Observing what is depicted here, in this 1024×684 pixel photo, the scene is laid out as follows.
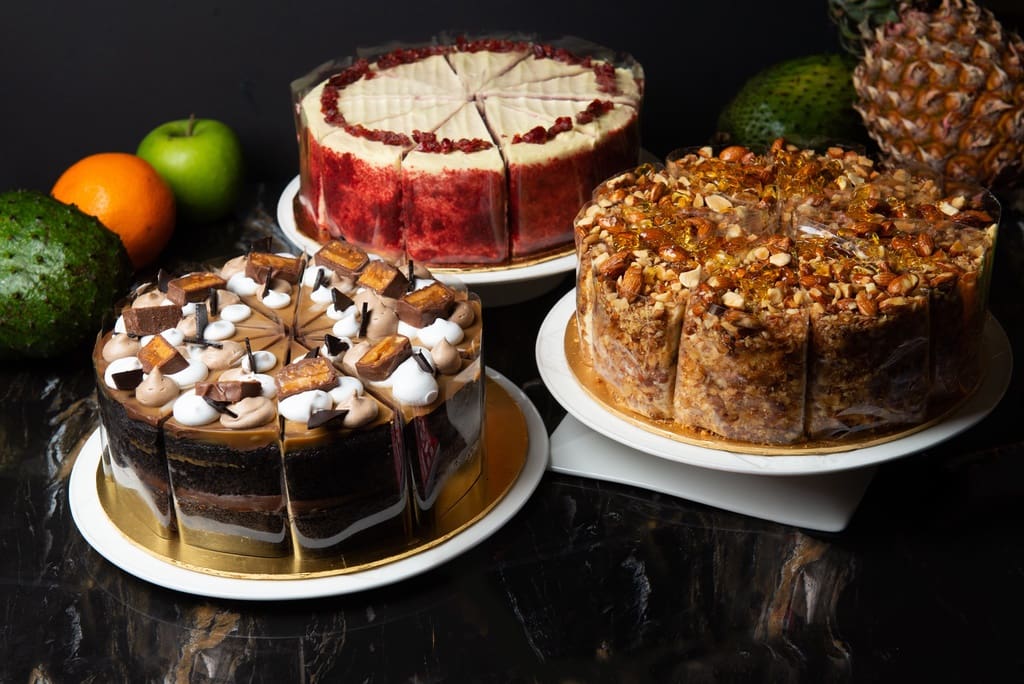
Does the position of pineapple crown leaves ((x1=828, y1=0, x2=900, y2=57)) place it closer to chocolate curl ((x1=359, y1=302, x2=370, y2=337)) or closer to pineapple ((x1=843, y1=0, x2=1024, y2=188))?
pineapple ((x1=843, y1=0, x2=1024, y2=188))

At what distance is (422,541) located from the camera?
5.70 feet

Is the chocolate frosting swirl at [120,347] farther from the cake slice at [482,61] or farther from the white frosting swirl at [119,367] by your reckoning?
the cake slice at [482,61]

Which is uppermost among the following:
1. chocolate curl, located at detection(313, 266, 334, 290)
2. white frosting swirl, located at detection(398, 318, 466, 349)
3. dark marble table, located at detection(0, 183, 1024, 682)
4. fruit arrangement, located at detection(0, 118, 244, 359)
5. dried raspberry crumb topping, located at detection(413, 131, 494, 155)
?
dried raspberry crumb topping, located at detection(413, 131, 494, 155)

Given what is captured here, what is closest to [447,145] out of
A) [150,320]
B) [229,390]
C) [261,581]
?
[150,320]

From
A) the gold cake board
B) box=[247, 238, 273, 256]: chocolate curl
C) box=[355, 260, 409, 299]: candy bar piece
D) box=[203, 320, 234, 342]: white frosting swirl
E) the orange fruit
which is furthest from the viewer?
the orange fruit

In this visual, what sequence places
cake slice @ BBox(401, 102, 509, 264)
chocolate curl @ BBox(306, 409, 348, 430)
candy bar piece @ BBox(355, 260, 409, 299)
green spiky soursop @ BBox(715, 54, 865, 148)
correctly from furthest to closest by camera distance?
1. green spiky soursop @ BBox(715, 54, 865, 148)
2. cake slice @ BBox(401, 102, 509, 264)
3. candy bar piece @ BBox(355, 260, 409, 299)
4. chocolate curl @ BBox(306, 409, 348, 430)

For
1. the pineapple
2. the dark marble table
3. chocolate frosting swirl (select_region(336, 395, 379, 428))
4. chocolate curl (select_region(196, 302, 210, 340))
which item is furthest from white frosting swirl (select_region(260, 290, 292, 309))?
the pineapple

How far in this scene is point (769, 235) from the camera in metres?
1.91

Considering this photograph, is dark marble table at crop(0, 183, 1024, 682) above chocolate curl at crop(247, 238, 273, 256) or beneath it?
beneath

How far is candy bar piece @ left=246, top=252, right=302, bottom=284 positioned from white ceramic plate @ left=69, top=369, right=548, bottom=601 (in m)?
0.40

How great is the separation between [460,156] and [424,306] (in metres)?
0.49

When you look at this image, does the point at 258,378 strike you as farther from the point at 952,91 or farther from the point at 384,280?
the point at 952,91

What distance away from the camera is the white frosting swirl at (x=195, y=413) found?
160 cm

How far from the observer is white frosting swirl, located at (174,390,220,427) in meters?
1.60
